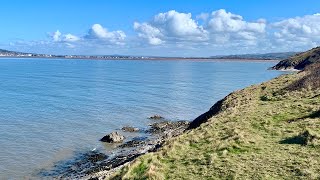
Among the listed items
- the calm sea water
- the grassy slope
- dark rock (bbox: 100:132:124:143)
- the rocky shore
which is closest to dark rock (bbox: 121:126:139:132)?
the rocky shore

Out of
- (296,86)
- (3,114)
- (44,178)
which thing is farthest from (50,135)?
(296,86)

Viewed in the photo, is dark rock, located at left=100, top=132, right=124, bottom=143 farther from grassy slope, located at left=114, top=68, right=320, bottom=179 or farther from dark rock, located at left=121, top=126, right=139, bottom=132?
grassy slope, located at left=114, top=68, right=320, bottom=179

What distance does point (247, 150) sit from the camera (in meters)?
24.2

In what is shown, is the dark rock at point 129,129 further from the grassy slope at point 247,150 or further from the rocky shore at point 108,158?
the grassy slope at point 247,150

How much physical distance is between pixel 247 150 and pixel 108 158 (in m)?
21.7

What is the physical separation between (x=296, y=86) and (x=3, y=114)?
51.3 meters

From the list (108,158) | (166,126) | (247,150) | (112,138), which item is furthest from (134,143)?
(247,150)

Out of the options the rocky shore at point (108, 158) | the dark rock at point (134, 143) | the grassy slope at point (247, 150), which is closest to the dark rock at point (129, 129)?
the rocky shore at point (108, 158)

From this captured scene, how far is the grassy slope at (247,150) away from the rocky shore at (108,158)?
5265 mm

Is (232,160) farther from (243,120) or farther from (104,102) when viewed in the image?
(104,102)

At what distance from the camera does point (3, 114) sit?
6888 centimetres

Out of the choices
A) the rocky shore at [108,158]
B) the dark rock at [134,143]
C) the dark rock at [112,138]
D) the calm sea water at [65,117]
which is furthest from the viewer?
the dark rock at [112,138]

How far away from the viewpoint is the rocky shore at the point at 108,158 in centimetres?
3555

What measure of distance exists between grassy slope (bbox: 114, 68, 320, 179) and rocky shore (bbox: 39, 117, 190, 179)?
5.27m
